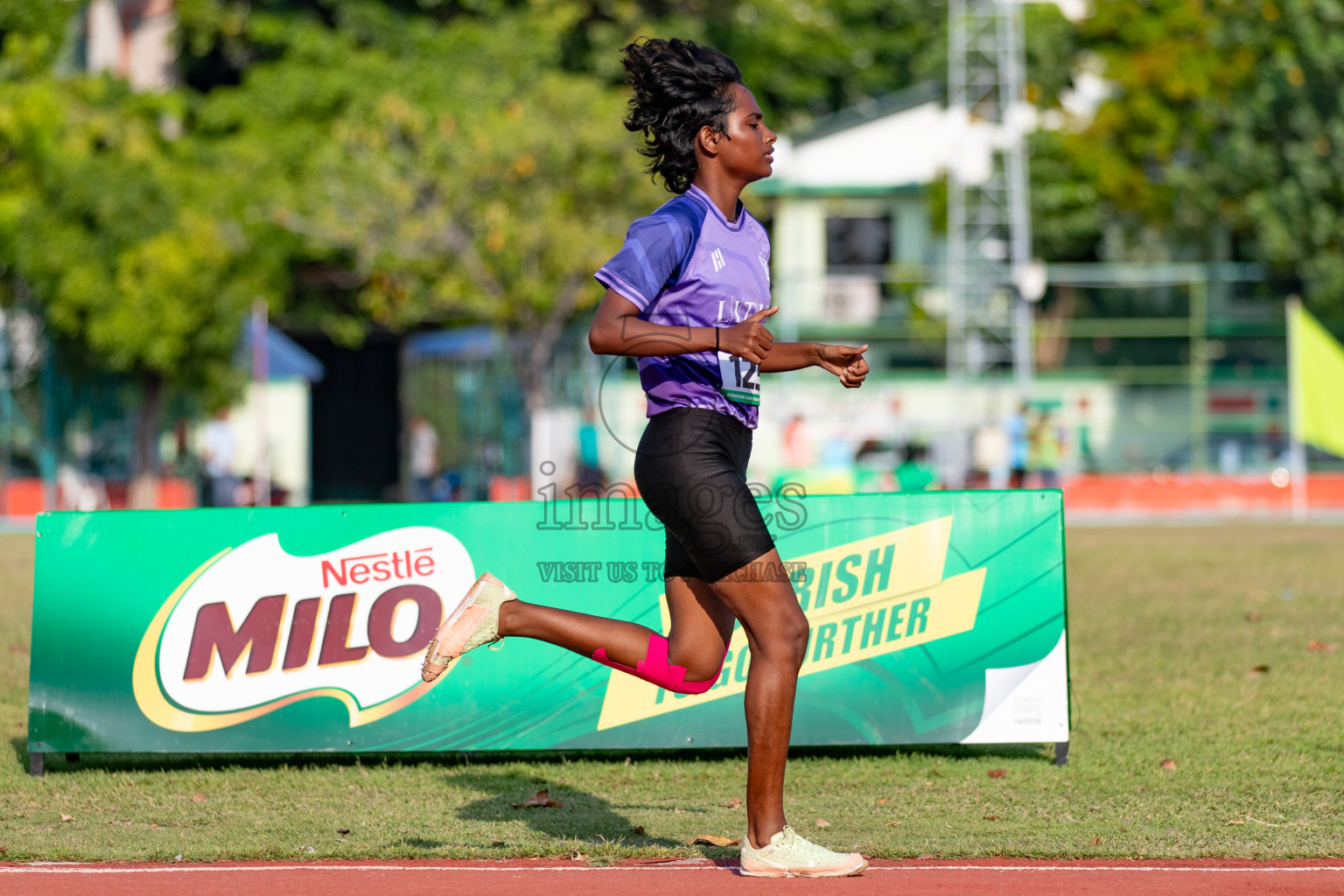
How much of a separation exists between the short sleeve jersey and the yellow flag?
66.1 feet

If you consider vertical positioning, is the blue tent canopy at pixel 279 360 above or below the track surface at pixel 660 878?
above

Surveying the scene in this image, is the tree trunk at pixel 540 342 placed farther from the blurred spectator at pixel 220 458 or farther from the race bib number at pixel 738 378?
the race bib number at pixel 738 378

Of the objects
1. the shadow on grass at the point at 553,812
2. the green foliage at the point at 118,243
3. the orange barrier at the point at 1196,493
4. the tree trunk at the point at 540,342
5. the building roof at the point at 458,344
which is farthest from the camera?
the building roof at the point at 458,344

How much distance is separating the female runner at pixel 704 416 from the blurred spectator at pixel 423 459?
2318 cm

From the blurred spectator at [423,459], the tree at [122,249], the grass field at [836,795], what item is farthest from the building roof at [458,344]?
the grass field at [836,795]

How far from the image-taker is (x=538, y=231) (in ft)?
86.0

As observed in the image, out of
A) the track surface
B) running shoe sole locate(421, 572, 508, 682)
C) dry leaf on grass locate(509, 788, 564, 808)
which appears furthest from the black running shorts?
dry leaf on grass locate(509, 788, 564, 808)

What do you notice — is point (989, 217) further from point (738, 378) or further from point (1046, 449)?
point (738, 378)

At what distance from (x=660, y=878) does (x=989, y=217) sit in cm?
2696

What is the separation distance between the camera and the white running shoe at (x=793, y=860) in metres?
4.36

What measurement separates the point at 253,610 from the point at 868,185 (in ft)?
104

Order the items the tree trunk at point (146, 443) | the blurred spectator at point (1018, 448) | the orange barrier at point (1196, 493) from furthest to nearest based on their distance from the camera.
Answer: the tree trunk at point (146, 443)
the orange barrier at point (1196, 493)
the blurred spectator at point (1018, 448)

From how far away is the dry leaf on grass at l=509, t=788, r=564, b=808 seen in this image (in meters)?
5.62

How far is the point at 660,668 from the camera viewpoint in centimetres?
451
